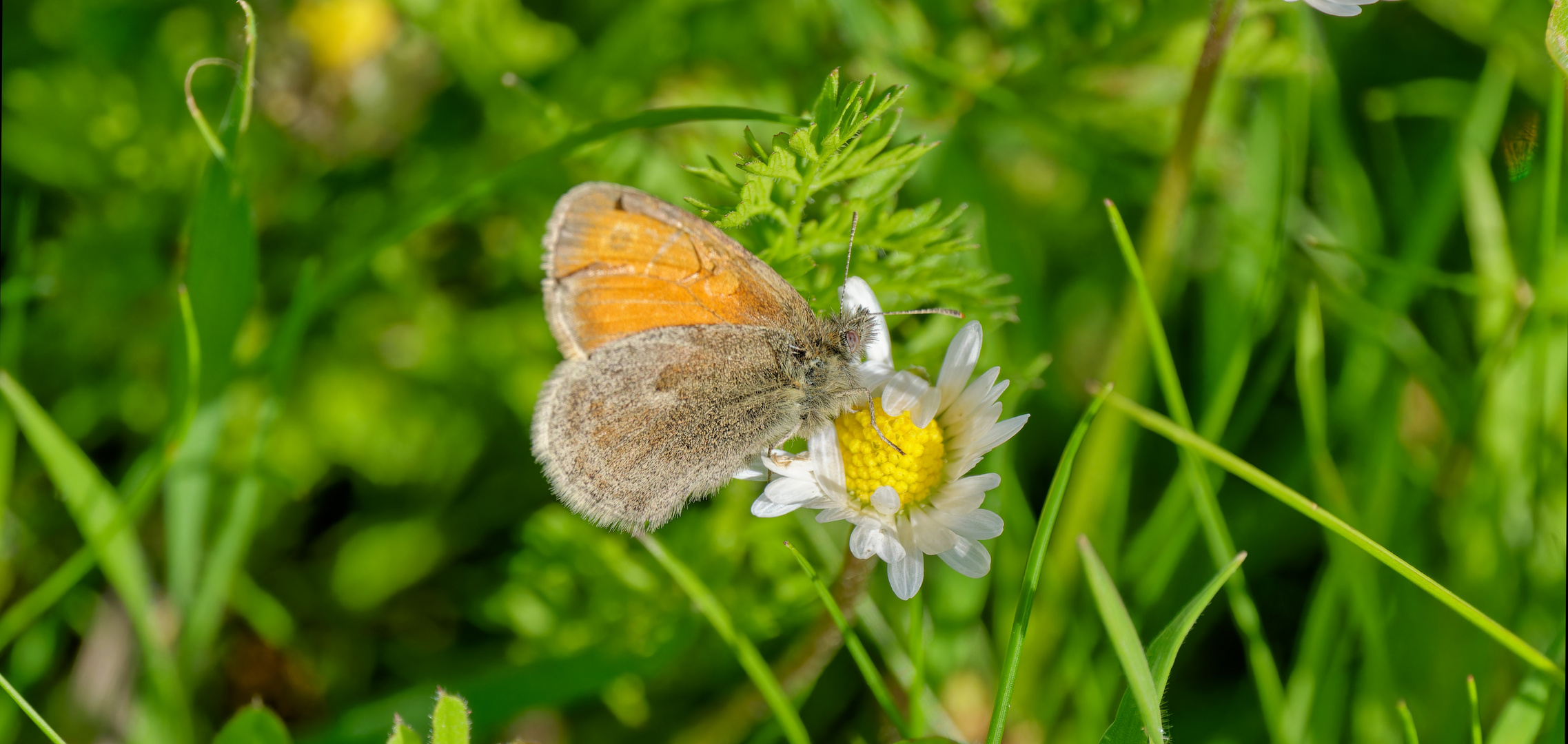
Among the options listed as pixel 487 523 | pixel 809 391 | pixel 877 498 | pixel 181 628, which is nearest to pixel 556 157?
pixel 809 391

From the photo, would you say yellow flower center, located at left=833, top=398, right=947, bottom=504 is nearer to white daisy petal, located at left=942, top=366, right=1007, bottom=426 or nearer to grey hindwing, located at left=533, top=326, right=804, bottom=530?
white daisy petal, located at left=942, top=366, right=1007, bottom=426

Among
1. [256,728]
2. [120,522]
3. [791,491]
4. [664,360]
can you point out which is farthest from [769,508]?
[120,522]

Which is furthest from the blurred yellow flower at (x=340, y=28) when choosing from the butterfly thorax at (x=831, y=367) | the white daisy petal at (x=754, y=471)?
the white daisy petal at (x=754, y=471)

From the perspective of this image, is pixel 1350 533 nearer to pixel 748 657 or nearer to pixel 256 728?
pixel 748 657

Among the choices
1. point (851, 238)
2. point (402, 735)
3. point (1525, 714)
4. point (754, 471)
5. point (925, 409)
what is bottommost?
point (402, 735)

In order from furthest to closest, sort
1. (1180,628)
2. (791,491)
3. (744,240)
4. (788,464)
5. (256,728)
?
(744,240)
(256,728)
(788,464)
(791,491)
(1180,628)

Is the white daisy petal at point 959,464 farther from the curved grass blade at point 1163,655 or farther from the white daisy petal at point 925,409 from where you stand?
the curved grass blade at point 1163,655

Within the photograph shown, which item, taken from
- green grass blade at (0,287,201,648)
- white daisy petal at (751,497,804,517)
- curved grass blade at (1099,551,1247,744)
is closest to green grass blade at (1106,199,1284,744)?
curved grass blade at (1099,551,1247,744)

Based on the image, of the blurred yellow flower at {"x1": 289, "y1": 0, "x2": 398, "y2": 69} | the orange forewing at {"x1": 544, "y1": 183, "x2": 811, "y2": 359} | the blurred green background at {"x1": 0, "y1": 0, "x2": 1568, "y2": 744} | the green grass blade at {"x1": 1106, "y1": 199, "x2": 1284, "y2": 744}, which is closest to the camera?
the orange forewing at {"x1": 544, "y1": 183, "x2": 811, "y2": 359}
